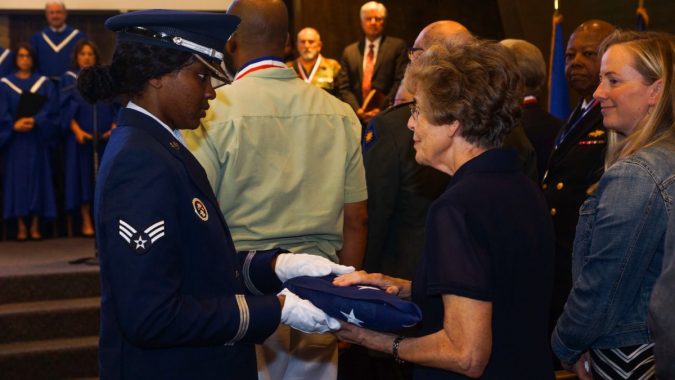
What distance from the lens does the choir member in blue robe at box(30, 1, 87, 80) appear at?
26.5 ft

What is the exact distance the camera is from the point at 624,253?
6.97 ft

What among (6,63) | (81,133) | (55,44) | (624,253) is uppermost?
(624,253)

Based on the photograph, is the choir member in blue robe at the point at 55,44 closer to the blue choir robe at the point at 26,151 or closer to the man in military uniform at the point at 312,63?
the blue choir robe at the point at 26,151

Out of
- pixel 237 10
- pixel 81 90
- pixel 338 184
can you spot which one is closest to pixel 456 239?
pixel 81 90

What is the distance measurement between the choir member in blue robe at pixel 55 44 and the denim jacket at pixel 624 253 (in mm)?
6637

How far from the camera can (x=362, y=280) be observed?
2080 mm

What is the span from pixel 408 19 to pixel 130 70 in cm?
830

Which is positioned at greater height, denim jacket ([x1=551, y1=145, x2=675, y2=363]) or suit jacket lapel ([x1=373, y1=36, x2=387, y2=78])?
denim jacket ([x1=551, y1=145, x2=675, y2=363])

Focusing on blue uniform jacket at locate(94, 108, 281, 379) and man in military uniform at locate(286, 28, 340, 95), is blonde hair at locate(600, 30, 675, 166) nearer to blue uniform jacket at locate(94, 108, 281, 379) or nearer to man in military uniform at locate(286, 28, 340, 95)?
blue uniform jacket at locate(94, 108, 281, 379)

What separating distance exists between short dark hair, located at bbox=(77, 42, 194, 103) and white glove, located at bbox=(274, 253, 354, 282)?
0.61m

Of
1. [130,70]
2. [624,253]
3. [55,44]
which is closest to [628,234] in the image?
[624,253]

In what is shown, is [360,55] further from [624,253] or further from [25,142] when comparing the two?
[624,253]

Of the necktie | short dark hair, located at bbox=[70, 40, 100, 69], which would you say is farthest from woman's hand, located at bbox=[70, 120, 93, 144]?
the necktie

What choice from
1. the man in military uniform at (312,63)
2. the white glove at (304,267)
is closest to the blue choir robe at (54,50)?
the man in military uniform at (312,63)
